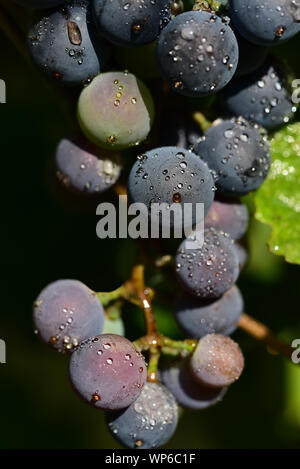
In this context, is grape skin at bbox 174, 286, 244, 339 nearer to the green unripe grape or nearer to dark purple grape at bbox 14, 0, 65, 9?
the green unripe grape

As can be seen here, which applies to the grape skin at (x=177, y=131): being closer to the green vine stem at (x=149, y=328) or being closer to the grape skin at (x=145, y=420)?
the green vine stem at (x=149, y=328)

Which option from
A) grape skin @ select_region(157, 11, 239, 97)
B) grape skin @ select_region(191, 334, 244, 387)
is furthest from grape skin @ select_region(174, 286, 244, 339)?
grape skin @ select_region(157, 11, 239, 97)

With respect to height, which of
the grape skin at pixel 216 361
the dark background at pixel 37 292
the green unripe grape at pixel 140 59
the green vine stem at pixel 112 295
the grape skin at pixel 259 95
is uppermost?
the green unripe grape at pixel 140 59

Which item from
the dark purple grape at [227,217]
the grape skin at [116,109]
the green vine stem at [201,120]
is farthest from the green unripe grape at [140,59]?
the dark purple grape at [227,217]

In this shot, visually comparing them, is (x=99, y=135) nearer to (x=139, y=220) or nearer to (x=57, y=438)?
(x=139, y=220)

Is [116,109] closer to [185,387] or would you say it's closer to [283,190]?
[283,190]
